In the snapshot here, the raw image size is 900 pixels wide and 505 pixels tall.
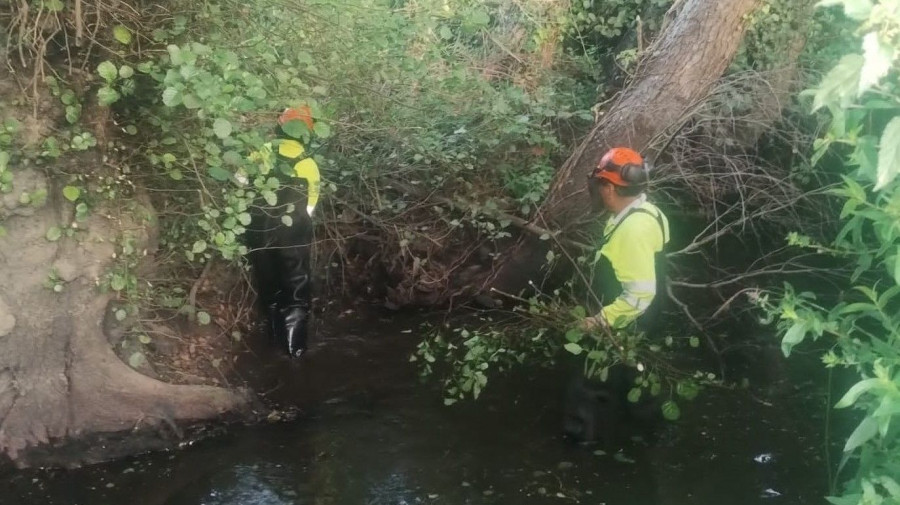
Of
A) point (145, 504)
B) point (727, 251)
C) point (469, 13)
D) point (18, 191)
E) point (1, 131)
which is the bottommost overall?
point (145, 504)

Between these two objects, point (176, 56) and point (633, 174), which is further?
point (633, 174)

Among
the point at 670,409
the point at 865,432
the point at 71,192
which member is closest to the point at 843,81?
the point at 865,432

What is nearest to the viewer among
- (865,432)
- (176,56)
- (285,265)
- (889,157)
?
(889,157)

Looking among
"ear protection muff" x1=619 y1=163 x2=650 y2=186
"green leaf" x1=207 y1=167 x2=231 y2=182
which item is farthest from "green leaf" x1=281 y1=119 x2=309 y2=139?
"ear protection muff" x1=619 y1=163 x2=650 y2=186

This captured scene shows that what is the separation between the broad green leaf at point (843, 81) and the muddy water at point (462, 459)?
280cm

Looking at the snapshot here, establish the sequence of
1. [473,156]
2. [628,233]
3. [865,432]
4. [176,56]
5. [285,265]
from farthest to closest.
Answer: [473,156] → [285,265] → [628,233] → [176,56] → [865,432]

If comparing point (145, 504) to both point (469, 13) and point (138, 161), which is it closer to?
point (138, 161)

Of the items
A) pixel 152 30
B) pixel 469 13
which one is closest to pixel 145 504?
pixel 152 30

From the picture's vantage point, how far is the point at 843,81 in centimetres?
177

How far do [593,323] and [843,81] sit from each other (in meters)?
2.44

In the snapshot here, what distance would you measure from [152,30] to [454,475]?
10.0 feet

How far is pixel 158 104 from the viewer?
13.8 ft

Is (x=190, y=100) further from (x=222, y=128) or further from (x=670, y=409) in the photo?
(x=670, y=409)

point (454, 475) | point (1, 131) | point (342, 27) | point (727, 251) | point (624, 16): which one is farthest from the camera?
point (624, 16)
